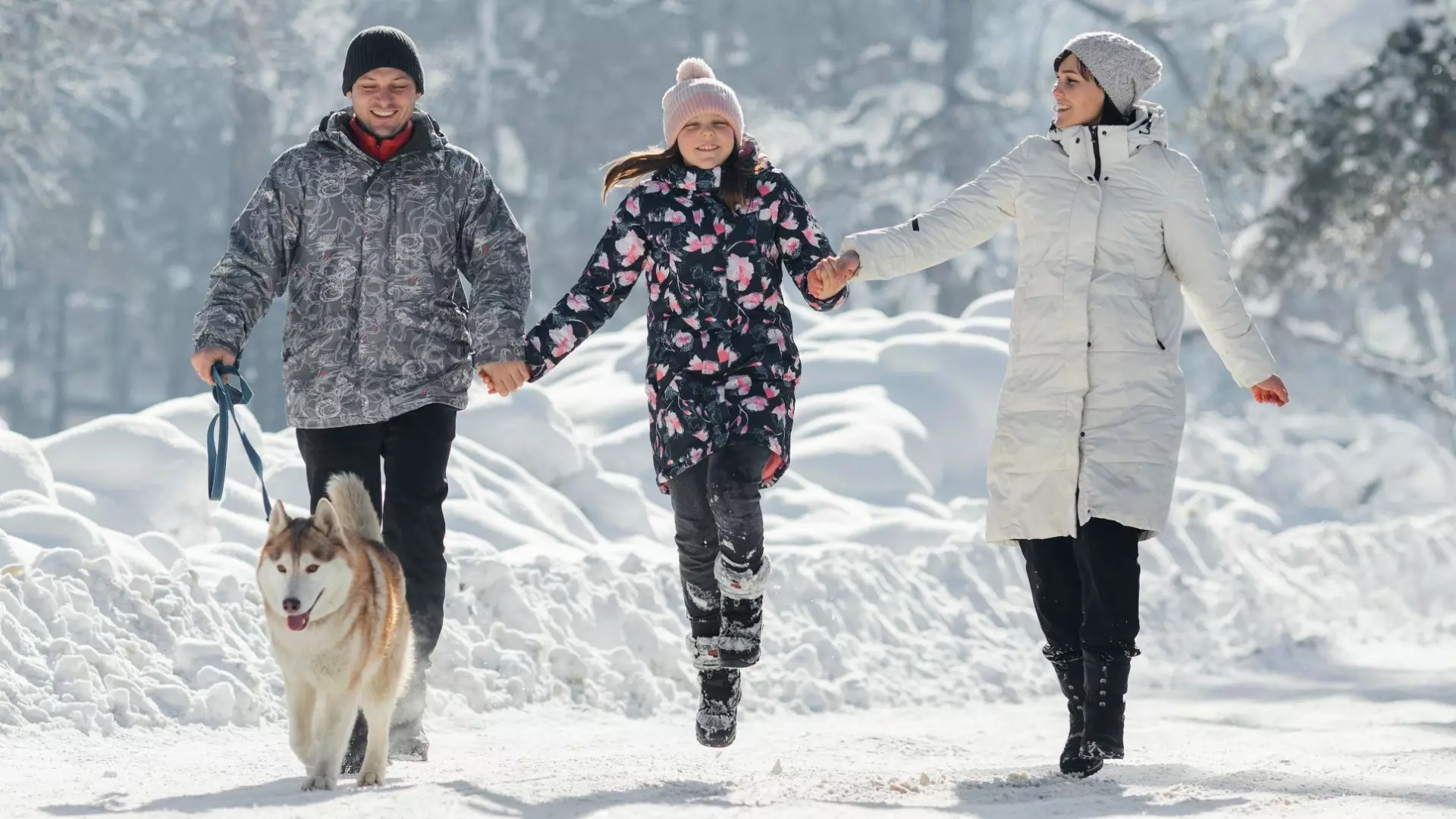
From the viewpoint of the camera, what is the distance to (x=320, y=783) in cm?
441

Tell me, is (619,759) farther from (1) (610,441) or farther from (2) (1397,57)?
(2) (1397,57)

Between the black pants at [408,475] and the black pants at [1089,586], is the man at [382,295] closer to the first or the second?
the black pants at [408,475]

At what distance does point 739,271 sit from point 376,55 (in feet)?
4.02

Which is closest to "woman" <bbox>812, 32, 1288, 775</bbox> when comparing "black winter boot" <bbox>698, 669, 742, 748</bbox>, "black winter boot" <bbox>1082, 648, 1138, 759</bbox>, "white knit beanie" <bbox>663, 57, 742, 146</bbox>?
"black winter boot" <bbox>1082, 648, 1138, 759</bbox>

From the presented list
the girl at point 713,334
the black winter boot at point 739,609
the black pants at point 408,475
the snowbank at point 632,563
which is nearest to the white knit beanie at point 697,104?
the girl at point 713,334

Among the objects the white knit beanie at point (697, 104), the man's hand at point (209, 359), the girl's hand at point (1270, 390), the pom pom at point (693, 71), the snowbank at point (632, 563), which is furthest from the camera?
the snowbank at point (632, 563)

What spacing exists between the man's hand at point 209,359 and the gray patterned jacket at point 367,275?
17cm

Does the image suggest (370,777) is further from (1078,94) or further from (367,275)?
(1078,94)

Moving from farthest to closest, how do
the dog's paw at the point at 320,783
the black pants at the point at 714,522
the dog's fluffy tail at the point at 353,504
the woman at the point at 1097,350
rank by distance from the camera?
the black pants at the point at 714,522, the woman at the point at 1097,350, the dog's fluffy tail at the point at 353,504, the dog's paw at the point at 320,783

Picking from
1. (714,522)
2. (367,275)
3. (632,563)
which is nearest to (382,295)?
(367,275)

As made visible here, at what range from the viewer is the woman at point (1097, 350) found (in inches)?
199

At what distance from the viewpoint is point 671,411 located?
524 centimetres

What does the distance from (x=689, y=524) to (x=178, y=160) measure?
1147 inches

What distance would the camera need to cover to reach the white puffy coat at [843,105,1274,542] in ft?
16.6
